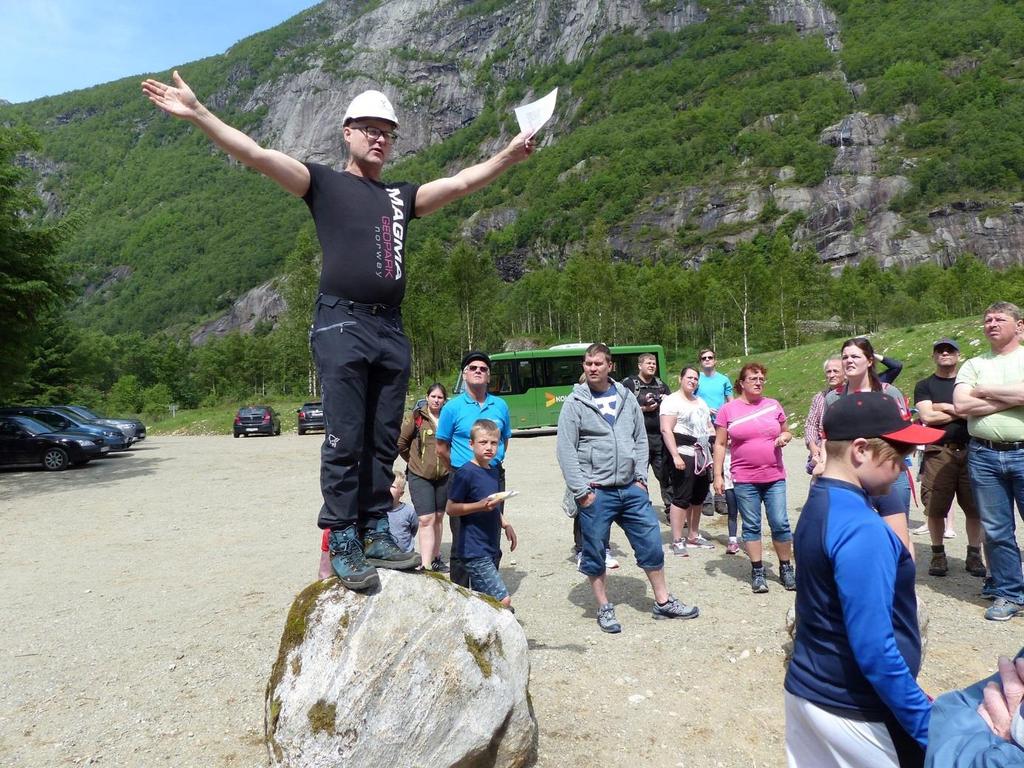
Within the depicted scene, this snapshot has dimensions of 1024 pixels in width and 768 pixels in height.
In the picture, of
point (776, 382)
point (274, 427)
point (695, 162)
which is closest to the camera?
point (776, 382)

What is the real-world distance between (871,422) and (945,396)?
4599 millimetres

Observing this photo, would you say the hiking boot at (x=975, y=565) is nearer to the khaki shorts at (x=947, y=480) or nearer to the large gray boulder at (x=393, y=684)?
the khaki shorts at (x=947, y=480)

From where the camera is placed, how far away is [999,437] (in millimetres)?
4691

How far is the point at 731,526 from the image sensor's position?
718 centimetres

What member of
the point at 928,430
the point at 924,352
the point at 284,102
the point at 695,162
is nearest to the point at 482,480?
the point at 928,430

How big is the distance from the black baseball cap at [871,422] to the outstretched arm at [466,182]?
2.01 m

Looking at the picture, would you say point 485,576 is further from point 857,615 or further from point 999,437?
point 999,437

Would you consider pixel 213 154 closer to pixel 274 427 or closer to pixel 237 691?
pixel 274 427

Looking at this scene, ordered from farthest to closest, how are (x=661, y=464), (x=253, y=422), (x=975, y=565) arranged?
(x=253, y=422) < (x=661, y=464) < (x=975, y=565)

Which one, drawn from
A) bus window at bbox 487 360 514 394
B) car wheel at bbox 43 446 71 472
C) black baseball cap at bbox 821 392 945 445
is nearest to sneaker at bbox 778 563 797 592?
black baseball cap at bbox 821 392 945 445

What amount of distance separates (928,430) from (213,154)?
708 feet

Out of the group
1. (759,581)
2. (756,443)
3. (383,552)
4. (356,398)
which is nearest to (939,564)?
(759,581)

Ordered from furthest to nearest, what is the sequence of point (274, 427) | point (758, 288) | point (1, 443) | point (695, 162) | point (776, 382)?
point (695, 162), point (758, 288), point (274, 427), point (776, 382), point (1, 443)

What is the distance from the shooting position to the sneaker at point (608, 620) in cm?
501
